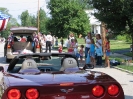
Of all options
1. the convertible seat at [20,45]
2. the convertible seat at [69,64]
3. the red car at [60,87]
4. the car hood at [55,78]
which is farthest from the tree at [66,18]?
the red car at [60,87]

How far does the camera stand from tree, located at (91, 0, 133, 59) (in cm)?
1481

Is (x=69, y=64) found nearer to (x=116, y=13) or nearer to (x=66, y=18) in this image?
(x=116, y=13)

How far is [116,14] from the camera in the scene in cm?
1542

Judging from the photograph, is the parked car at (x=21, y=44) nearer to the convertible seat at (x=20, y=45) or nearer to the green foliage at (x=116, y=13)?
the convertible seat at (x=20, y=45)

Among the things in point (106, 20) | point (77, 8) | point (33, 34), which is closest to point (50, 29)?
point (77, 8)

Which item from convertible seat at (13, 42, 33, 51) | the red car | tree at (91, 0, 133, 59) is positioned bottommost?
the red car

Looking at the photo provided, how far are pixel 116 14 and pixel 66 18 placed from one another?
17430mm

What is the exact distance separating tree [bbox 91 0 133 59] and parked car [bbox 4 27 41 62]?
13.6ft

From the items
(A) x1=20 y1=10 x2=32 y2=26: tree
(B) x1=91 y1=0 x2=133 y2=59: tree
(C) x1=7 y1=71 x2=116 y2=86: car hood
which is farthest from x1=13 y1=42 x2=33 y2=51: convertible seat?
(A) x1=20 y1=10 x2=32 y2=26: tree

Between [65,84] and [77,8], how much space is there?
95.8 feet

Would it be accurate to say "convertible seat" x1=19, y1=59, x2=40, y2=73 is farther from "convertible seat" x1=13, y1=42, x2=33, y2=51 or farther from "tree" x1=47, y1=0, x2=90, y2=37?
"tree" x1=47, y1=0, x2=90, y2=37

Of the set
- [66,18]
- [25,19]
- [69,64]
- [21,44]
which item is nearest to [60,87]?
[69,64]

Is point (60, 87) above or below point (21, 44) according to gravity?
below

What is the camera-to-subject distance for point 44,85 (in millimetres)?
4500
